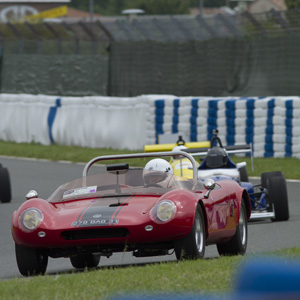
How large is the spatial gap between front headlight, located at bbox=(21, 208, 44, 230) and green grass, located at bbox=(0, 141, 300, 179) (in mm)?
9916

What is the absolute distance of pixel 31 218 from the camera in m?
6.97

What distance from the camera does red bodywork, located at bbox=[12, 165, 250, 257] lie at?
22.2 ft

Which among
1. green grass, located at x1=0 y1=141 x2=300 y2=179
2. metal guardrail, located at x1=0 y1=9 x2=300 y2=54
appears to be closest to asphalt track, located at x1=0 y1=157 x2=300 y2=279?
green grass, located at x1=0 y1=141 x2=300 y2=179

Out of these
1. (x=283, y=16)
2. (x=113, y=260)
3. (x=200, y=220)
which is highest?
A: (x=283, y=16)

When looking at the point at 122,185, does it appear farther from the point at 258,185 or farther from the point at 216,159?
A: the point at 258,185

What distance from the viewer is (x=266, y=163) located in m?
17.9

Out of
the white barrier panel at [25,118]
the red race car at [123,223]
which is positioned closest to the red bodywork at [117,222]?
the red race car at [123,223]

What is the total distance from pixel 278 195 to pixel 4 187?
4504 millimetres

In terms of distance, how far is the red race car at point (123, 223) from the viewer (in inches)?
267

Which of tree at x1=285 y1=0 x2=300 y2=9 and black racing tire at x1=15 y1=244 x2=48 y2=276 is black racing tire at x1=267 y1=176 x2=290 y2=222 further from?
tree at x1=285 y1=0 x2=300 y2=9

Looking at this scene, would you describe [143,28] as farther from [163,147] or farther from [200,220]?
[200,220]

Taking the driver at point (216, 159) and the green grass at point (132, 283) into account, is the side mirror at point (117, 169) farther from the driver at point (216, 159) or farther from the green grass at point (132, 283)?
the driver at point (216, 159)

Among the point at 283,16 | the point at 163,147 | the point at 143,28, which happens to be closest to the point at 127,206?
the point at 163,147

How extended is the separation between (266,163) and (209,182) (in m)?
10.5
